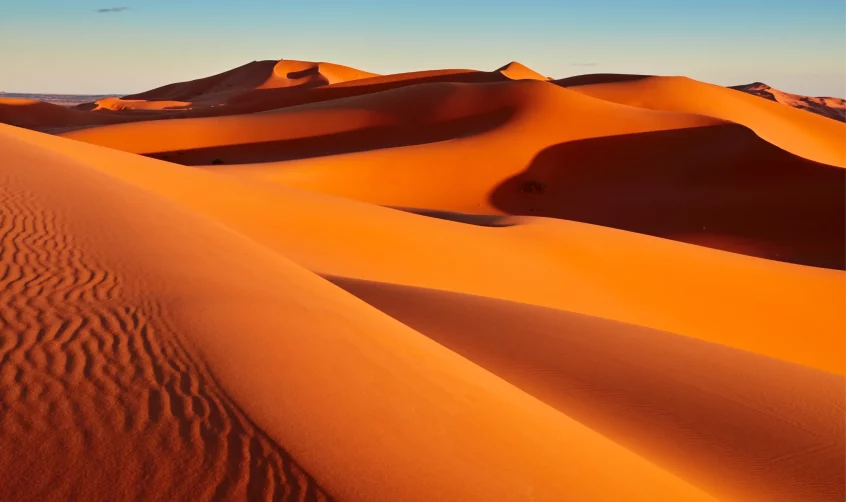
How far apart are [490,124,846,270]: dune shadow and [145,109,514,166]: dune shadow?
4870 mm

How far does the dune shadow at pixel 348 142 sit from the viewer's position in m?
30.8

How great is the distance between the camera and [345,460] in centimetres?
312

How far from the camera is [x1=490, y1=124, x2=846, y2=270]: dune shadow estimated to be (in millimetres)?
20953

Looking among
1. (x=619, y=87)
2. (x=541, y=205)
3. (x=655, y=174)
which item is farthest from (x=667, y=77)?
(x=541, y=205)

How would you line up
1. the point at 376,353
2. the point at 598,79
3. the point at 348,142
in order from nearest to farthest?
1. the point at 376,353
2. the point at 348,142
3. the point at 598,79

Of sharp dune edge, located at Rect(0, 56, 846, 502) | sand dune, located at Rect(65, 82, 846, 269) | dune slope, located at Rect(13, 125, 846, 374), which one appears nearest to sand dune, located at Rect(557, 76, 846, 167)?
sand dune, located at Rect(65, 82, 846, 269)

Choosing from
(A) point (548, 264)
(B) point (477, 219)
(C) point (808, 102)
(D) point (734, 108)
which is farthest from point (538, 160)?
(C) point (808, 102)

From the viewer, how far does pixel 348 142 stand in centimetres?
3338

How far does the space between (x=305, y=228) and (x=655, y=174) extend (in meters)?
18.5

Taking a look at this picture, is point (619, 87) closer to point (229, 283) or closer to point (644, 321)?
point (644, 321)

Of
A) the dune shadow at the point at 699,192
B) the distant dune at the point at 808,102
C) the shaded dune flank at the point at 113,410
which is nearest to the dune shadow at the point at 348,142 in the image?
the dune shadow at the point at 699,192

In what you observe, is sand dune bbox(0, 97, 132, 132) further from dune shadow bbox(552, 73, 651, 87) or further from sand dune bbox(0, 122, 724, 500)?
sand dune bbox(0, 122, 724, 500)

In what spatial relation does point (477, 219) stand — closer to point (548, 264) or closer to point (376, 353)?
point (548, 264)

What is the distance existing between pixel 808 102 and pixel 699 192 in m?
81.6
